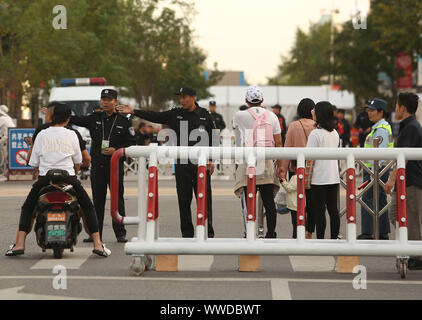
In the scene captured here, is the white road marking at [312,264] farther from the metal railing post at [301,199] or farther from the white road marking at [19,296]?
the white road marking at [19,296]

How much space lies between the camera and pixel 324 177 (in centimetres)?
1122

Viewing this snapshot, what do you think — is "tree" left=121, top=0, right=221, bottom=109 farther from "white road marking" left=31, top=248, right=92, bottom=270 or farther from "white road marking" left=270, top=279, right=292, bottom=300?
"white road marking" left=270, top=279, right=292, bottom=300

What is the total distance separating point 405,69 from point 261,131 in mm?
46407

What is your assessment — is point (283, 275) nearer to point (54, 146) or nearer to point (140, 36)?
point (54, 146)

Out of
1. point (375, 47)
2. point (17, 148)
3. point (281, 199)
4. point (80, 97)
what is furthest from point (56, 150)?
point (375, 47)

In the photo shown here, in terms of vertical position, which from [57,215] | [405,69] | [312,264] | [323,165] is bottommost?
[312,264]

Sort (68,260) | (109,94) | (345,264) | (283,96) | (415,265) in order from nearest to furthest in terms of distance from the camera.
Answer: (345,264), (415,265), (68,260), (109,94), (283,96)

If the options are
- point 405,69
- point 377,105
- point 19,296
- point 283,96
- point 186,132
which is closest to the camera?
point 19,296

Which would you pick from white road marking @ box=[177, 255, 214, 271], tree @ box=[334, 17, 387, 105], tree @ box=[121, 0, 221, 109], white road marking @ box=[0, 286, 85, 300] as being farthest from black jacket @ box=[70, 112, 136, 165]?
tree @ box=[334, 17, 387, 105]

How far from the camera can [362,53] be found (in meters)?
55.3

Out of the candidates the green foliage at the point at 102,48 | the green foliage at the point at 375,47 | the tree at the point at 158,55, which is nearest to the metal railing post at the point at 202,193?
the green foliage at the point at 102,48

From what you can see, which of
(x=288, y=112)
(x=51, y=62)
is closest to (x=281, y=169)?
(x=51, y=62)

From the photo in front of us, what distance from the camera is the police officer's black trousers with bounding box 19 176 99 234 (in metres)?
11.1

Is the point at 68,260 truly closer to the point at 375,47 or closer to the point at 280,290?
the point at 280,290
